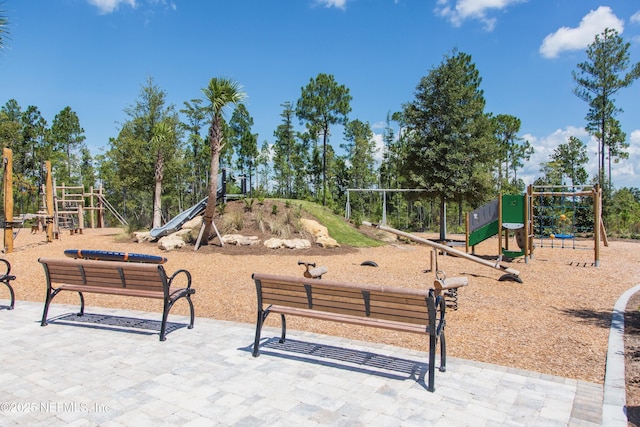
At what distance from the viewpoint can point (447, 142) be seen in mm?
21219

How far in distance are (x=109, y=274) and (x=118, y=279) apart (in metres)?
0.14

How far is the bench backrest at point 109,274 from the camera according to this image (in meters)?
5.33

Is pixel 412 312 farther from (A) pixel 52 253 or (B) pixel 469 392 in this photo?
(A) pixel 52 253

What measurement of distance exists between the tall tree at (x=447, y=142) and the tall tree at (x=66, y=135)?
3318 centimetres

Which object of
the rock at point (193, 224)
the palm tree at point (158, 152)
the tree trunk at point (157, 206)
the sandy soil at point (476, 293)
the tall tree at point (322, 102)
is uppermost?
the tall tree at point (322, 102)

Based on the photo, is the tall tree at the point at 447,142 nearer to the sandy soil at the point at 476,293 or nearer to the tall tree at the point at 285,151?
the sandy soil at the point at 476,293

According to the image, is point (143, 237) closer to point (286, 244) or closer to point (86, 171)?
point (286, 244)

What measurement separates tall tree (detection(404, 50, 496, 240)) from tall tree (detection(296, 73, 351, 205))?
11549 mm

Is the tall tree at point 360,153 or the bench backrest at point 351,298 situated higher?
the tall tree at point 360,153

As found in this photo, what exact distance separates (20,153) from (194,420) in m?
41.8

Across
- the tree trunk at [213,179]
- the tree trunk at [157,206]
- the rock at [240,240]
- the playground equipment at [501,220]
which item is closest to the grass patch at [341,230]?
the rock at [240,240]

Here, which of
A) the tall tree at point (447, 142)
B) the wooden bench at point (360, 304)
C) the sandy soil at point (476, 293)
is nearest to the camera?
the wooden bench at point (360, 304)

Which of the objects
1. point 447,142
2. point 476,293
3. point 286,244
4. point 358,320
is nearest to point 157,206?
point 286,244

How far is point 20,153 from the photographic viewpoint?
120 ft
